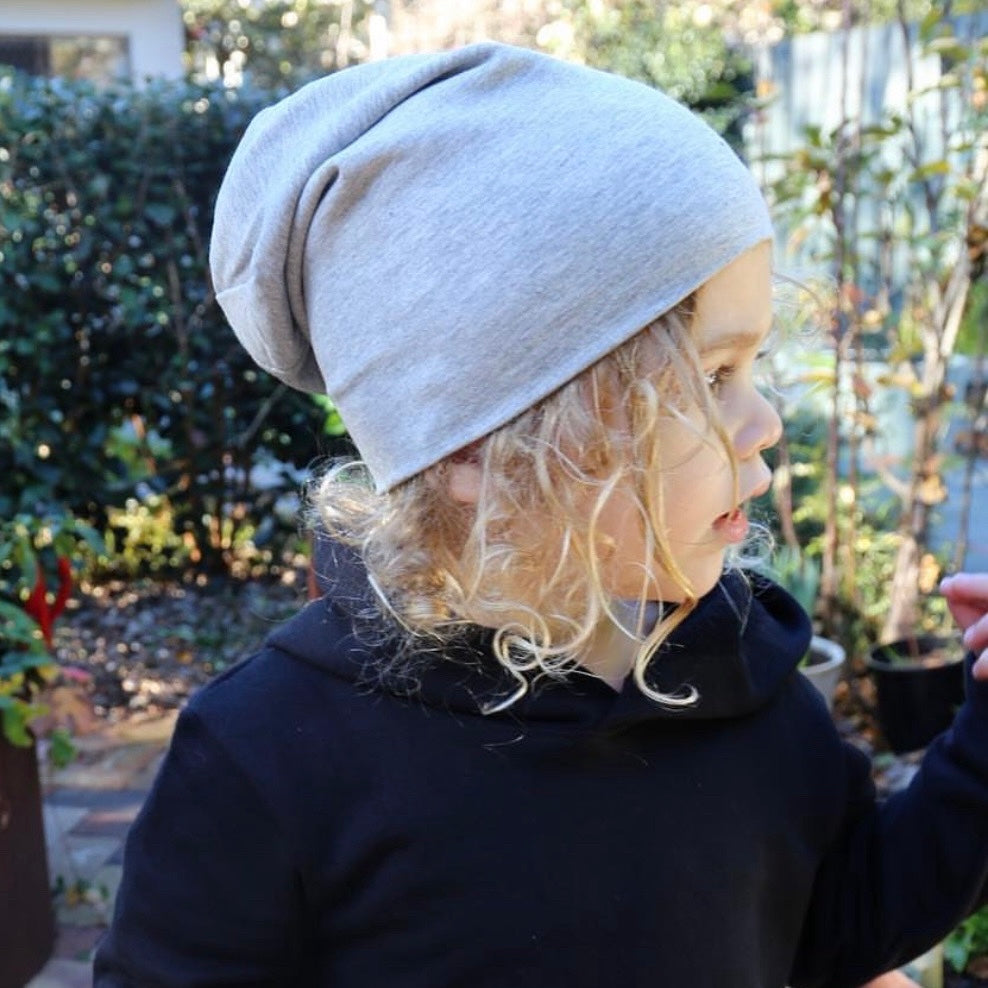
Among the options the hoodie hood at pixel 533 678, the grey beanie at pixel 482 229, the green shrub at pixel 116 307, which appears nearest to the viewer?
the grey beanie at pixel 482 229

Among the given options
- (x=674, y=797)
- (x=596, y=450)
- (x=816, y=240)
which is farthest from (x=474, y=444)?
(x=816, y=240)

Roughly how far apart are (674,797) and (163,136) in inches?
154

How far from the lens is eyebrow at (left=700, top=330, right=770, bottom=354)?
0.99 metres

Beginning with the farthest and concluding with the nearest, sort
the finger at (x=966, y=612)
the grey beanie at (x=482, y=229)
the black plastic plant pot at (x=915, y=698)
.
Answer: the black plastic plant pot at (x=915, y=698)
the finger at (x=966, y=612)
the grey beanie at (x=482, y=229)

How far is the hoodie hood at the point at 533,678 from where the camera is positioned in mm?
1050

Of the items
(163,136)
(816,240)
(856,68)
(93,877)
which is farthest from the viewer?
(856,68)

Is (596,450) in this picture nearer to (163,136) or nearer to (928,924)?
(928,924)

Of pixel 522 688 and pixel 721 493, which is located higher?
pixel 721 493

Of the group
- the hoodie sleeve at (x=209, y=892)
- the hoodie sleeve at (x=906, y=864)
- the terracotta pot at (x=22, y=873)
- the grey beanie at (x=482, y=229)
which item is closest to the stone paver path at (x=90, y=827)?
the terracotta pot at (x=22, y=873)

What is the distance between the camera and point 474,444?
1.01 metres

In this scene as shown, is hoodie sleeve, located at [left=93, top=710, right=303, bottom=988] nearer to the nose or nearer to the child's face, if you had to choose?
the child's face

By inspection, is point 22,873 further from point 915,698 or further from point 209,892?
point 915,698

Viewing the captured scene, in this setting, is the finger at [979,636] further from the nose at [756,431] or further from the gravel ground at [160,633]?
the gravel ground at [160,633]

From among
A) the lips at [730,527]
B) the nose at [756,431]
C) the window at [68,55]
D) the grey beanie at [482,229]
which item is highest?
the grey beanie at [482,229]
